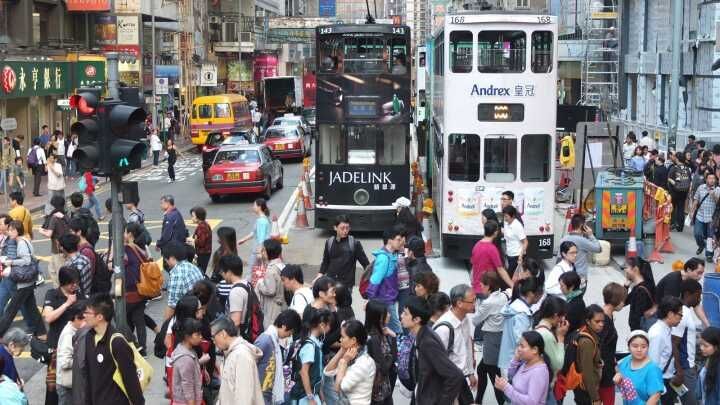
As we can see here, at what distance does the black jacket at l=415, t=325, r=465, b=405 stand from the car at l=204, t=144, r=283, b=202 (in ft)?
70.0

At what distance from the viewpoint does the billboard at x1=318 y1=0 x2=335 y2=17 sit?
148 meters

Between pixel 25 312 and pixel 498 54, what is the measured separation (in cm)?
897

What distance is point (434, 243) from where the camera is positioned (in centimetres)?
2328

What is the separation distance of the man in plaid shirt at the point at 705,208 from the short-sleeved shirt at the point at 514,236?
5.94m

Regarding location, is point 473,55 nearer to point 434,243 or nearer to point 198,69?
point 434,243

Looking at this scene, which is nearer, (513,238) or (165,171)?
(513,238)

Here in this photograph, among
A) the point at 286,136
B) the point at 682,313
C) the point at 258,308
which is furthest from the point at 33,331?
the point at 286,136

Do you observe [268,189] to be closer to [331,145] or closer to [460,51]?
[331,145]

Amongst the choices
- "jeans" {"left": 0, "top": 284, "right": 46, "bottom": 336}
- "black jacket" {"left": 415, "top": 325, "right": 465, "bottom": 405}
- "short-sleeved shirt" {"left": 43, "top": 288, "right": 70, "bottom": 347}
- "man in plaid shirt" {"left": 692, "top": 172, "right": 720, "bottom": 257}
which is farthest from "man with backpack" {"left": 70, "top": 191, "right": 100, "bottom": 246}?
"man in plaid shirt" {"left": 692, "top": 172, "right": 720, "bottom": 257}

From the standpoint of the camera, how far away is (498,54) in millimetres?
18922

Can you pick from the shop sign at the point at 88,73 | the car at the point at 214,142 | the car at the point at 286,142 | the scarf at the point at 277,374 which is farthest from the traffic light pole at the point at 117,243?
the shop sign at the point at 88,73

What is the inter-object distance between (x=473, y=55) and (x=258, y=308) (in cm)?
952

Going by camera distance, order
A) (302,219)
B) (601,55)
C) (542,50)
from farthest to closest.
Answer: (601,55), (302,219), (542,50)

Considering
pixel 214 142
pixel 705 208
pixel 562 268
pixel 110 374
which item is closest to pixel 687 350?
pixel 562 268
